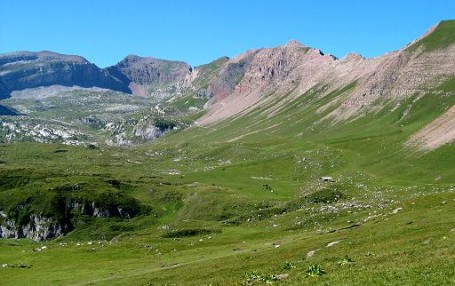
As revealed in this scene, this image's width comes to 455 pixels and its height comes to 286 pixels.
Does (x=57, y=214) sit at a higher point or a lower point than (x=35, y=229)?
higher

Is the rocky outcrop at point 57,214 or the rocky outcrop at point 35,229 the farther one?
the rocky outcrop at point 57,214

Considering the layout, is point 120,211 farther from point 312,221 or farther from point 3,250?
point 312,221

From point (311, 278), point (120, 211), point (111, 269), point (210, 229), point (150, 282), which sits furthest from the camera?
point (120, 211)

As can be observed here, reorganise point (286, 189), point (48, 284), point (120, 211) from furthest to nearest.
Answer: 1. point (286, 189)
2. point (120, 211)
3. point (48, 284)

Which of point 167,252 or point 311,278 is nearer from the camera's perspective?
point 311,278

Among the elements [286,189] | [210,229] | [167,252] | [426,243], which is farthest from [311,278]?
[286,189]

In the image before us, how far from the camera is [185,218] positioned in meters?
162

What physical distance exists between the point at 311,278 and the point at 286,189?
158m

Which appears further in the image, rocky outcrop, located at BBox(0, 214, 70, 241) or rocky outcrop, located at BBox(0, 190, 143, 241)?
rocky outcrop, located at BBox(0, 190, 143, 241)

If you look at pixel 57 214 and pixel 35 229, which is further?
pixel 57 214

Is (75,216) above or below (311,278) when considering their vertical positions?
below

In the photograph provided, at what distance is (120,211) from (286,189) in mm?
62837

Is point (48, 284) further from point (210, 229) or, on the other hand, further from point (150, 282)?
point (210, 229)

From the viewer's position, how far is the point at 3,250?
11969 centimetres
